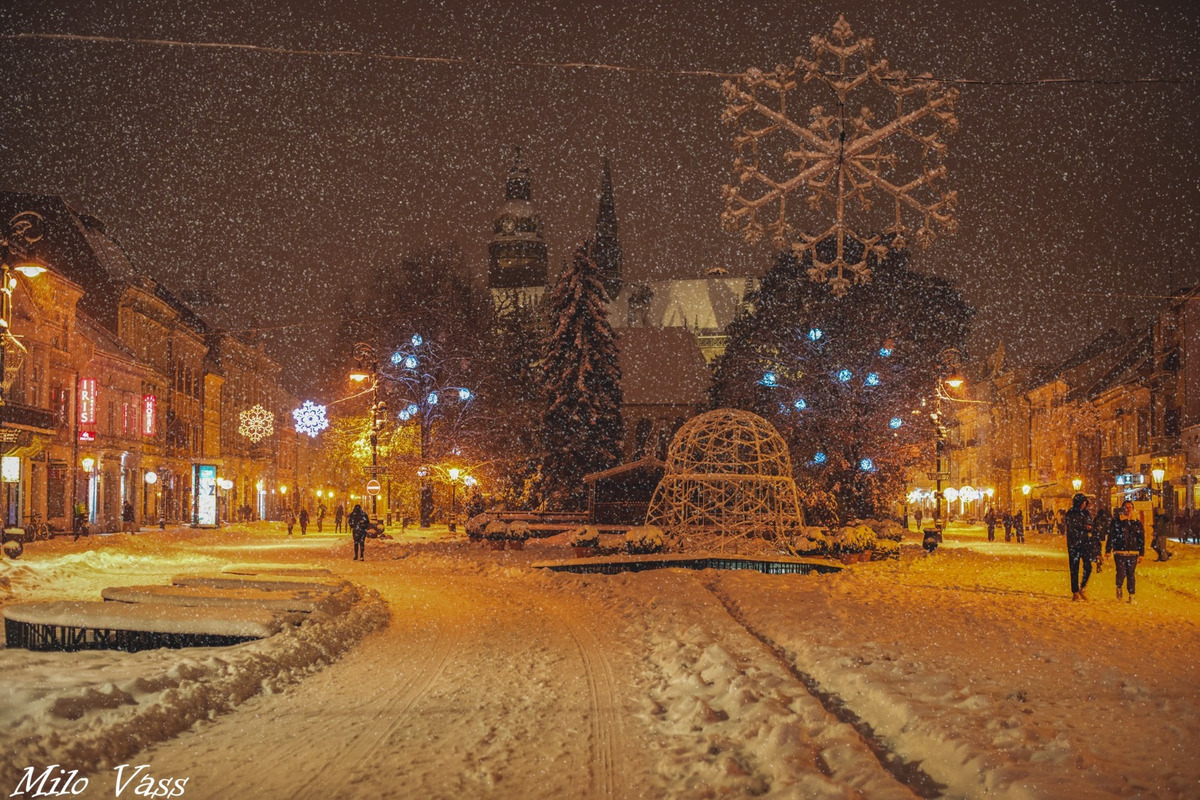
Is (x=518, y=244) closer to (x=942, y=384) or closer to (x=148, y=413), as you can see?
(x=148, y=413)

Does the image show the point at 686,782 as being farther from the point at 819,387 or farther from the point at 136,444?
the point at 136,444

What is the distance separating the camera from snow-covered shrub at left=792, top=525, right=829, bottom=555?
90.9 feet

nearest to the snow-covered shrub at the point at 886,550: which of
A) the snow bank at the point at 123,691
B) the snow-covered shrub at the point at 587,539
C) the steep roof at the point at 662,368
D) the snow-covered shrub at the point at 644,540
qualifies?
the snow-covered shrub at the point at 644,540

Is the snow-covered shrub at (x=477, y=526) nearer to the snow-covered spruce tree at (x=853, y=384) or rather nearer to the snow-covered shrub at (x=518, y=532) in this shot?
the snow-covered shrub at (x=518, y=532)

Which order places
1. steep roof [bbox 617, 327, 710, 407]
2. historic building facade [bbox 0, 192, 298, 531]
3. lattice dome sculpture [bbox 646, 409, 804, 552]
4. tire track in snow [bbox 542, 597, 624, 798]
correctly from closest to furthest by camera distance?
tire track in snow [bbox 542, 597, 624, 798], lattice dome sculpture [bbox 646, 409, 804, 552], historic building facade [bbox 0, 192, 298, 531], steep roof [bbox 617, 327, 710, 407]

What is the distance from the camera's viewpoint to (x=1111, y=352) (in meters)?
68.5

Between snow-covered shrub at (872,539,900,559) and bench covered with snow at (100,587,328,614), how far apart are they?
1884cm

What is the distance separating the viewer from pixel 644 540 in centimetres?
2692

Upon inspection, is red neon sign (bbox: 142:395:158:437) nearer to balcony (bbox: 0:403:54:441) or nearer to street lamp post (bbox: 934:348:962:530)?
balcony (bbox: 0:403:54:441)

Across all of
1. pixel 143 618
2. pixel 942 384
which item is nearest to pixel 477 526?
pixel 942 384

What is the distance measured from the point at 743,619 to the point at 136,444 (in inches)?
1883

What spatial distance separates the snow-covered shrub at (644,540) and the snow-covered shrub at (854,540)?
15.9 ft

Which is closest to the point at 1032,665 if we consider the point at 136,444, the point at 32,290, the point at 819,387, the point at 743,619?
the point at 743,619

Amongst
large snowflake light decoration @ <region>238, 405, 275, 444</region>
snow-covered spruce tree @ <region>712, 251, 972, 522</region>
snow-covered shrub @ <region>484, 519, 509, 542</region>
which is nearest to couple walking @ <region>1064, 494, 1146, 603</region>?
snow-covered shrub @ <region>484, 519, 509, 542</region>
